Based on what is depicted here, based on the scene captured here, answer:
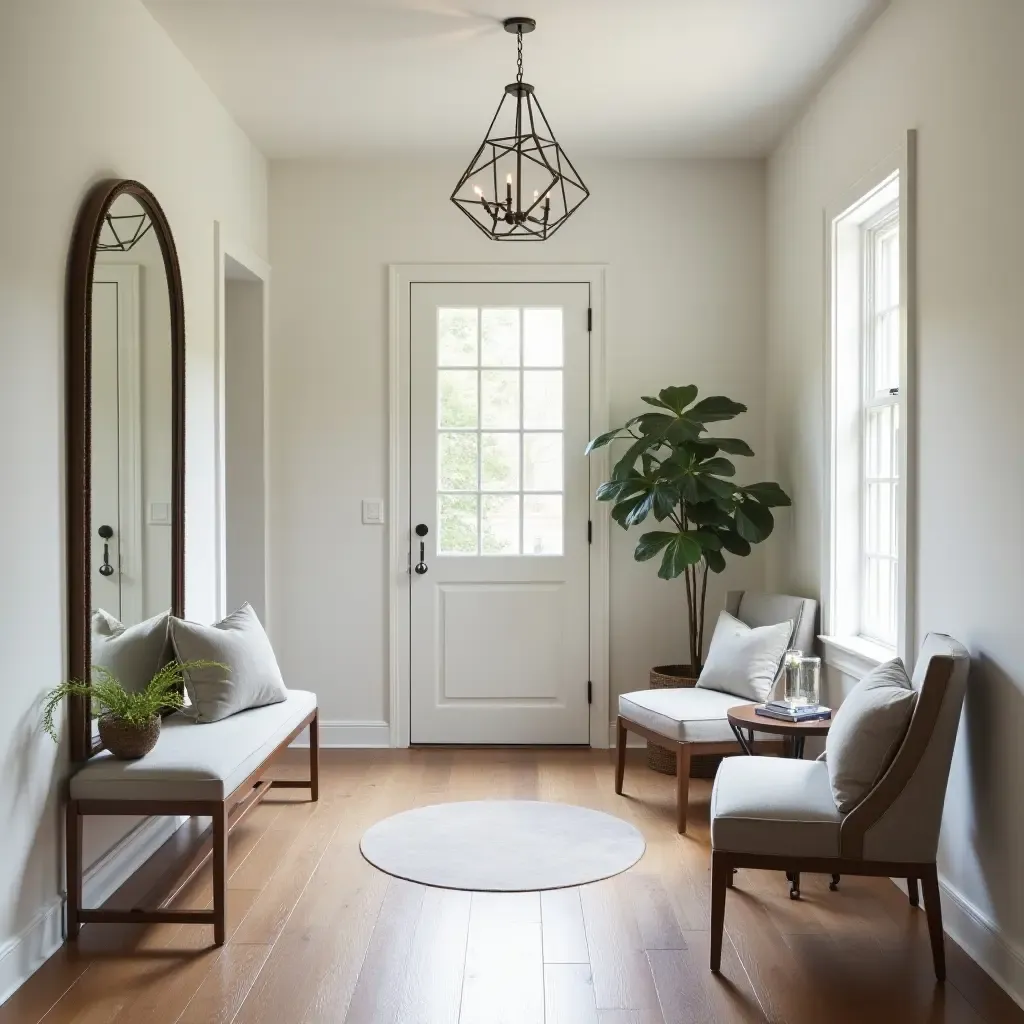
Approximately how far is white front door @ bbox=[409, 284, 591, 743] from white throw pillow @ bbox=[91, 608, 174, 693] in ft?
5.63

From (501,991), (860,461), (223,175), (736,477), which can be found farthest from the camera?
(736,477)

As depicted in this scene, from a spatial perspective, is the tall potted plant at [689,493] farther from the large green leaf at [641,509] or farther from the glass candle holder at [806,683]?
the glass candle holder at [806,683]

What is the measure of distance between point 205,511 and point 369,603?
1.21 meters

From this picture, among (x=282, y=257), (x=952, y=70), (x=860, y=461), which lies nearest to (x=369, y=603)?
(x=282, y=257)

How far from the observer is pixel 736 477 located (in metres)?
5.06

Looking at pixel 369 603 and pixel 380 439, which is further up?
pixel 380 439

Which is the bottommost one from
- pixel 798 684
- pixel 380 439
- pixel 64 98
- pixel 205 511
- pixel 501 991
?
pixel 501 991

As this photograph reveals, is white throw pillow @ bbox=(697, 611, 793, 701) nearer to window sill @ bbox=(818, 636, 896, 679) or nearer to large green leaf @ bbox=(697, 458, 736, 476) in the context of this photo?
window sill @ bbox=(818, 636, 896, 679)

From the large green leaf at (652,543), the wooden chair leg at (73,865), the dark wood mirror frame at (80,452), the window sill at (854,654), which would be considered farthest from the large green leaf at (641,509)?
the wooden chair leg at (73,865)

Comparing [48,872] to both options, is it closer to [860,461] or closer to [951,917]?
[951,917]

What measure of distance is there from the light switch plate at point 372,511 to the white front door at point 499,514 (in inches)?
6.0

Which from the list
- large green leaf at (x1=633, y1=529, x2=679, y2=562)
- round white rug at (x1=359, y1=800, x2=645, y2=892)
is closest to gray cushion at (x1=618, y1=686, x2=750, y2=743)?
round white rug at (x1=359, y1=800, x2=645, y2=892)

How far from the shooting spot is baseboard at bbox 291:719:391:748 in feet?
16.7

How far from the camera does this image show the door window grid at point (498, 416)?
5.09m
